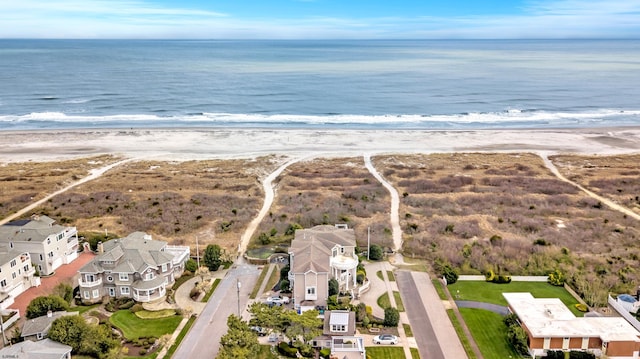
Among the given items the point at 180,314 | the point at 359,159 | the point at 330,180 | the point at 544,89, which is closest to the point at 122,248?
the point at 180,314

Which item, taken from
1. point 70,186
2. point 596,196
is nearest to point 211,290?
point 70,186

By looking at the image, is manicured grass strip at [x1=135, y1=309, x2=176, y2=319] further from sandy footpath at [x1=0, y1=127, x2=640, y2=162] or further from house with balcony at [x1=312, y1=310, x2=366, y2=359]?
sandy footpath at [x1=0, y1=127, x2=640, y2=162]

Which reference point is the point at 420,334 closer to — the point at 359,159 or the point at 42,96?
the point at 359,159

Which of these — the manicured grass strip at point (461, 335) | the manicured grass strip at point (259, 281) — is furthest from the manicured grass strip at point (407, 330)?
the manicured grass strip at point (259, 281)

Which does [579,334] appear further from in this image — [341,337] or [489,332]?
[341,337]

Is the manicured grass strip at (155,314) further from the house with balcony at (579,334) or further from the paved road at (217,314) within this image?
the house with balcony at (579,334)

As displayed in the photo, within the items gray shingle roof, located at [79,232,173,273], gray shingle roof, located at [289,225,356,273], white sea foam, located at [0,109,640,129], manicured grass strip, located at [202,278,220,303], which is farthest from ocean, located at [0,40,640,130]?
manicured grass strip, located at [202,278,220,303]

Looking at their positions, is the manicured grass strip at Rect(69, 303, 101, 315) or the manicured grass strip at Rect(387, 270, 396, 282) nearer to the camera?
the manicured grass strip at Rect(69, 303, 101, 315)
